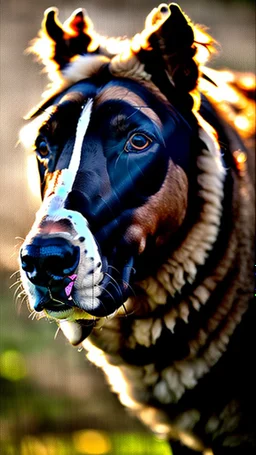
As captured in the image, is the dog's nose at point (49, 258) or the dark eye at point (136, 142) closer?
the dog's nose at point (49, 258)

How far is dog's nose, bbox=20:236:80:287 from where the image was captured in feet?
6.86

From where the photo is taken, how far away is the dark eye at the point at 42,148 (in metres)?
2.55

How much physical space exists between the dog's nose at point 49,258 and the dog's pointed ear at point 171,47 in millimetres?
830

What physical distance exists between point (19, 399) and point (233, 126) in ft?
6.38

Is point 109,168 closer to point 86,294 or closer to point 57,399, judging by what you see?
point 86,294

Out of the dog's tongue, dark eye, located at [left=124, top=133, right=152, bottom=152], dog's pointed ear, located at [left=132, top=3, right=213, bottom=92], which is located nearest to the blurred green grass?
the dog's tongue

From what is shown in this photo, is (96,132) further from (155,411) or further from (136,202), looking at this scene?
(155,411)

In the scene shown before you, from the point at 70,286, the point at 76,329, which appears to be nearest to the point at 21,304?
the point at 76,329

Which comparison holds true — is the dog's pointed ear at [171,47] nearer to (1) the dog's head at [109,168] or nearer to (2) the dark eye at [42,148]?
(1) the dog's head at [109,168]

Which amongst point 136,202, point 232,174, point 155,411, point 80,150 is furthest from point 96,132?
point 155,411

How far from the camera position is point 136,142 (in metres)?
2.39

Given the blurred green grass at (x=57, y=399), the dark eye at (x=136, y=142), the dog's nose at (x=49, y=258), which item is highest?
the dark eye at (x=136, y=142)

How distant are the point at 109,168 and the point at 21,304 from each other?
100cm

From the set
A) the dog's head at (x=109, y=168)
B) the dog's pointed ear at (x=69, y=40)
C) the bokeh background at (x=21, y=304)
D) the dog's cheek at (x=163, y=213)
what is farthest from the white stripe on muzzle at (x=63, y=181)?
the bokeh background at (x=21, y=304)
